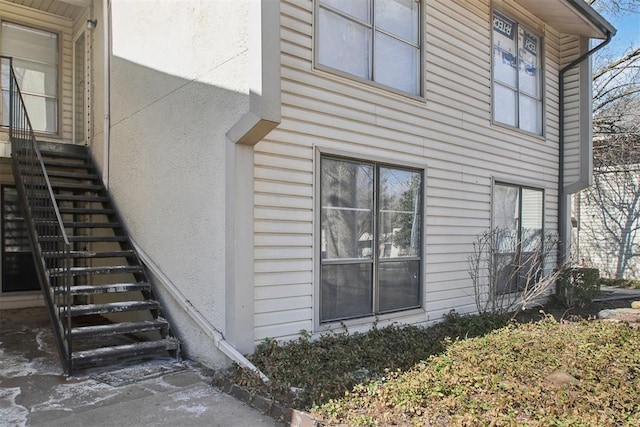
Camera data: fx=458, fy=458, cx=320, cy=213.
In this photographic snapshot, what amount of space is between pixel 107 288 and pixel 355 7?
13.9ft

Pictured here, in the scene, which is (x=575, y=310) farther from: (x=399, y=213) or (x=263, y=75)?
(x=263, y=75)

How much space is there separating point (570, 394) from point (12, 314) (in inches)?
294

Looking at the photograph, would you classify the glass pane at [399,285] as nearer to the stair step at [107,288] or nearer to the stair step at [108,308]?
the stair step at [108,308]

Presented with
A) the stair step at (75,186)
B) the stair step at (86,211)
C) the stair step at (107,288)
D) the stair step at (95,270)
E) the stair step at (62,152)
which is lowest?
the stair step at (107,288)

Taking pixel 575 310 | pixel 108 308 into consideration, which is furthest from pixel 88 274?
pixel 575 310

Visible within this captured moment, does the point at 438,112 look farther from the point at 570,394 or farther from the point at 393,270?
the point at 570,394

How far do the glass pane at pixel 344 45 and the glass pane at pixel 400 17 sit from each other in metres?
0.37

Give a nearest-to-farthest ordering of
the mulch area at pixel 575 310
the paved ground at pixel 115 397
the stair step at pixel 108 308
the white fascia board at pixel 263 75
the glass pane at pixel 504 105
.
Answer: the paved ground at pixel 115 397, the white fascia board at pixel 263 75, the stair step at pixel 108 308, the mulch area at pixel 575 310, the glass pane at pixel 504 105

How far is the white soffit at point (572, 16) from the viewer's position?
7.95 m

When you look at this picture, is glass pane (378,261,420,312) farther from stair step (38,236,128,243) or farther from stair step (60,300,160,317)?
stair step (38,236,128,243)

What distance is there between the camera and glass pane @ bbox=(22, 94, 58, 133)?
7520 millimetres

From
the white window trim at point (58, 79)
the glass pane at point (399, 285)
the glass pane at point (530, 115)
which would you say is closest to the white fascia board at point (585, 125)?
the glass pane at point (530, 115)

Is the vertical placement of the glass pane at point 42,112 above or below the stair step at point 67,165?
above

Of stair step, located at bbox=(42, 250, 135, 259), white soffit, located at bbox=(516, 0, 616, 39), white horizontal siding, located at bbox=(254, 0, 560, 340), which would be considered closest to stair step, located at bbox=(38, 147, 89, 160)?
stair step, located at bbox=(42, 250, 135, 259)
